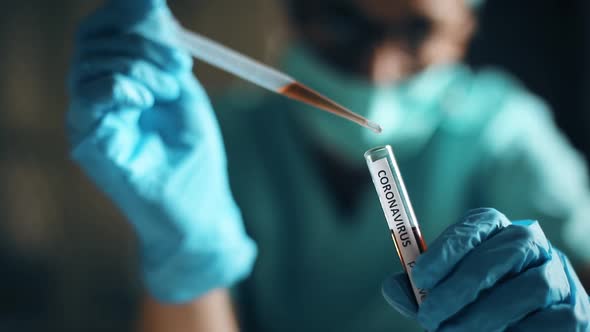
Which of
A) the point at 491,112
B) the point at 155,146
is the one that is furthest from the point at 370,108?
the point at 155,146

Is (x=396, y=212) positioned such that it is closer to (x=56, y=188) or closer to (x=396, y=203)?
(x=396, y=203)

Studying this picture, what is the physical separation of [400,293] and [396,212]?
3.9 inches

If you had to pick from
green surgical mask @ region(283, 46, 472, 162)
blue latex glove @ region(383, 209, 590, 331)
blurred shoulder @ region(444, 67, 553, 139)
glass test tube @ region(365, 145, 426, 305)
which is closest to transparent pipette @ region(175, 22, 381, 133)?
glass test tube @ region(365, 145, 426, 305)

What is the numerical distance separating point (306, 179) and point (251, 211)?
0.18 metres

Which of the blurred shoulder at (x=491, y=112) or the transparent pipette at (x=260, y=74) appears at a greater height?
the transparent pipette at (x=260, y=74)

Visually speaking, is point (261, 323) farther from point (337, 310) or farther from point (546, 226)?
point (546, 226)

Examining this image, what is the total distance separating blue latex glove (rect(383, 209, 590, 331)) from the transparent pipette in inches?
6.6

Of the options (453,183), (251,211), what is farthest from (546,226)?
(251,211)

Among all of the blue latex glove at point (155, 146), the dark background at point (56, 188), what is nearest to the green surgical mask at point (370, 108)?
the dark background at point (56, 188)

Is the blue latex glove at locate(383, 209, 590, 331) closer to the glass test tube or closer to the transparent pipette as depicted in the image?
the glass test tube

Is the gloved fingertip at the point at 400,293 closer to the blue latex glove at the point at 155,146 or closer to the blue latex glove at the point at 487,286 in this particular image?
the blue latex glove at the point at 487,286

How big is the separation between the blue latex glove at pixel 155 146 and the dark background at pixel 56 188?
1.55ft

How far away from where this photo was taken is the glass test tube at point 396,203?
0.55m

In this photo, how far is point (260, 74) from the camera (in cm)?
68
